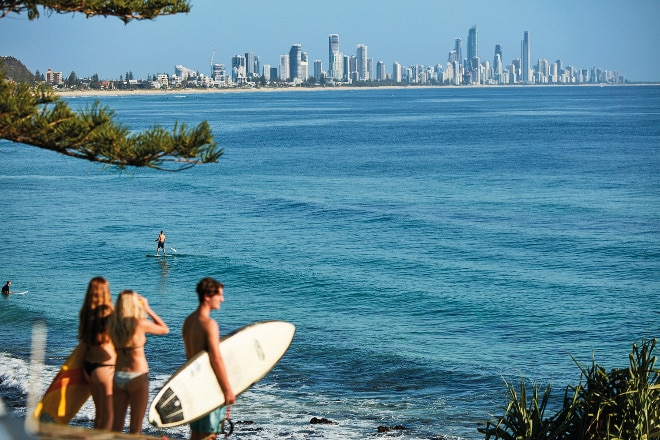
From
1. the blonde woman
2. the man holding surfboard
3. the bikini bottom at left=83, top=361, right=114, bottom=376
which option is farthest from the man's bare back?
the bikini bottom at left=83, top=361, right=114, bottom=376

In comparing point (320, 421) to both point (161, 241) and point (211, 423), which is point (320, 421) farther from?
point (161, 241)

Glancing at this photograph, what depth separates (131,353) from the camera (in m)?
7.62

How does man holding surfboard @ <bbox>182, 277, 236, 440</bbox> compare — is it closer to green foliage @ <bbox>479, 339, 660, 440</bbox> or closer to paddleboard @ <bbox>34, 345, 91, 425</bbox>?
paddleboard @ <bbox>34, 345, 91, 425</bbox>

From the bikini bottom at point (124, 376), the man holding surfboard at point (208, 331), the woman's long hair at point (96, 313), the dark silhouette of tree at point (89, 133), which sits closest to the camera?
the man holding surfboard at point (208, 331)

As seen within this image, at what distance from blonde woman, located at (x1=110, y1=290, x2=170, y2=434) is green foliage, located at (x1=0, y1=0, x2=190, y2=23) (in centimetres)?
460

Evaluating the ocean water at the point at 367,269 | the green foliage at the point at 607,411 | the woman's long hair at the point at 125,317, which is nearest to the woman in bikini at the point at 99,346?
the woman's long hair at the point at 125,317

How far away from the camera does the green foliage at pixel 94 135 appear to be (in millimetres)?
9711

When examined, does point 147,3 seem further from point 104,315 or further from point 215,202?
point 215,202

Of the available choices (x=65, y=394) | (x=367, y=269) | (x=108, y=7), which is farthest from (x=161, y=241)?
(x=65, y=394)

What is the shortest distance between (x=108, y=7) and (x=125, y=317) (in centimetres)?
508

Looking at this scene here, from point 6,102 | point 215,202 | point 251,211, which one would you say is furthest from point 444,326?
point 215,202

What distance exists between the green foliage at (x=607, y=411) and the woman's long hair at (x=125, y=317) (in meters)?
4.59

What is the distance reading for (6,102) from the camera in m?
9.47

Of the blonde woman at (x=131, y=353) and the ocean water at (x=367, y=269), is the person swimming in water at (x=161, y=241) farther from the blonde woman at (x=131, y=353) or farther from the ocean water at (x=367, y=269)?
the blonde woman at (x=131, y=353)
